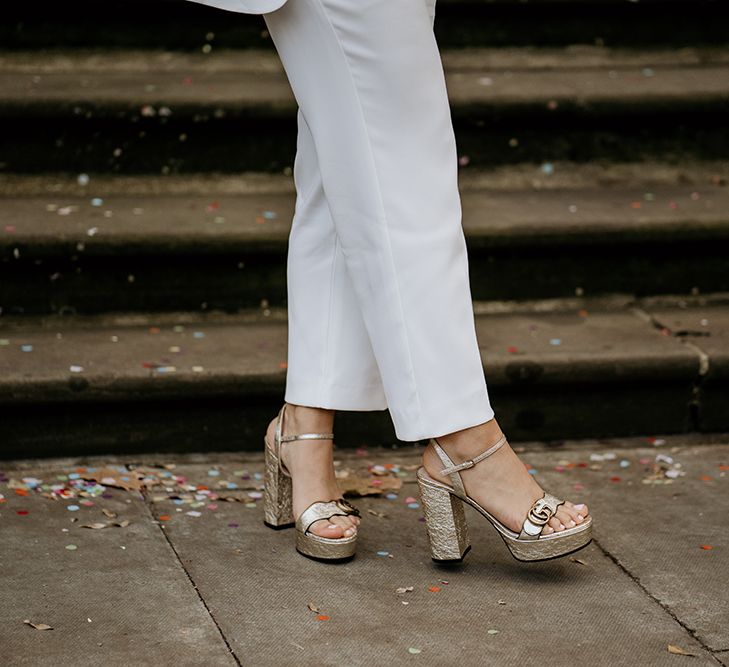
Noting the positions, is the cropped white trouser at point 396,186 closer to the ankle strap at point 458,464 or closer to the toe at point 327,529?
the ankle strap at point 458,464

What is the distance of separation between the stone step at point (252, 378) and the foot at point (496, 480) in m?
0.64

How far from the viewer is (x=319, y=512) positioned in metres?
2.37

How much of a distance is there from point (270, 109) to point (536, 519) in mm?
1536

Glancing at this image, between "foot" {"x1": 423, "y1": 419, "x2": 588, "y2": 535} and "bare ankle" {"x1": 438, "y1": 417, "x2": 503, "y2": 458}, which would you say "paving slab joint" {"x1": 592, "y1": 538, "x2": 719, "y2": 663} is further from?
"bare ankle" {"x1": 438, "y1": 417, "x2": 503, "y2": 458}

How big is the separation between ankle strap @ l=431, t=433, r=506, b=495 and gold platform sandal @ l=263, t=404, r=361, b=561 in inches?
8.4

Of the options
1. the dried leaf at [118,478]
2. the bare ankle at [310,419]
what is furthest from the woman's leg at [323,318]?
the dried leaf at [118,478]

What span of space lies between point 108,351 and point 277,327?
428 mm

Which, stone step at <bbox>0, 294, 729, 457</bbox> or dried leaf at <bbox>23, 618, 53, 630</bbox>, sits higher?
stone step at <bbox>0, 294, 729, 457</bbox>

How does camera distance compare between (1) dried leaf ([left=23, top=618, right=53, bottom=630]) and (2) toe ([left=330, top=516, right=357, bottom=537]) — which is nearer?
(1) dried leaf ([left=23, top=618, right=53, bottom=630])

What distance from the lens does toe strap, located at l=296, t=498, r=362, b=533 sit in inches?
92.9

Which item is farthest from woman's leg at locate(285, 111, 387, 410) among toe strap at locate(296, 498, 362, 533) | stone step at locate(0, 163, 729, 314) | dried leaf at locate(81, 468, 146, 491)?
stone step at locate(0, 163, 729, 314)

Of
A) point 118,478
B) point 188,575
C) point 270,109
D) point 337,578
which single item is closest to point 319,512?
point 337,578

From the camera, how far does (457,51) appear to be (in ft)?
12.4

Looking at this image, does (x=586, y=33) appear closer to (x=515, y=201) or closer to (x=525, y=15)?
(x=525, y=15)
